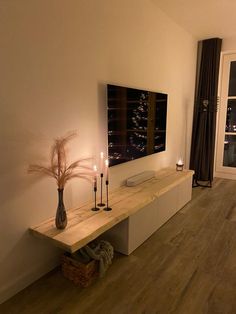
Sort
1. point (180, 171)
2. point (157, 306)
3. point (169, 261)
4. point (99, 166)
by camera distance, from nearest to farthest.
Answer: point (157, 306) → point (169, 261) → point (99, 166) → point (180, 171)

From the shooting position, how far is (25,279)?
1.82 metres

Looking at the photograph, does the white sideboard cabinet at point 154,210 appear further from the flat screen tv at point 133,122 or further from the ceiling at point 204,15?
the ceiling at point 204,15

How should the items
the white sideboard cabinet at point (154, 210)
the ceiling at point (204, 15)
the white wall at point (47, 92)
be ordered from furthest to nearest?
the ceiling at point (204, 15) → the white sideboard cabinet at point (154, 210) → the white wall at point (47, 92)

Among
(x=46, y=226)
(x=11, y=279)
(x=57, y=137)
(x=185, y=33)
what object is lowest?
(x=11, y=279)

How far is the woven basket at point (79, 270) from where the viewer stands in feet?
6.02

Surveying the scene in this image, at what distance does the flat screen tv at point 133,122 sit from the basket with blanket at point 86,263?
0.85 meters

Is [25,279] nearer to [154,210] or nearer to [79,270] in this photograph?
[79,270]

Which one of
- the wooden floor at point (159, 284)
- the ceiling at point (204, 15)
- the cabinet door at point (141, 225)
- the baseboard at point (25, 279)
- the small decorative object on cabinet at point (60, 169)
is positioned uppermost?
the ceiling at point (204, 15)

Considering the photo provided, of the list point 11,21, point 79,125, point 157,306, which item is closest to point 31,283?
point 157,306

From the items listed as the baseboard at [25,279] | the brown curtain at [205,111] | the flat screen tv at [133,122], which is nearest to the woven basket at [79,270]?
the baseboard at [25,279]

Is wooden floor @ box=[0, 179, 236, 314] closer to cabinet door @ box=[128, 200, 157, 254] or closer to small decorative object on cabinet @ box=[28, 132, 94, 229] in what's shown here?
cabinet door @ box=[128, 200, 157, 254]

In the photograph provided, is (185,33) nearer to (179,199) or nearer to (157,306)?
(179,199)

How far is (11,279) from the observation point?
1731mm

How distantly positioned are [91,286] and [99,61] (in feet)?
6.26
